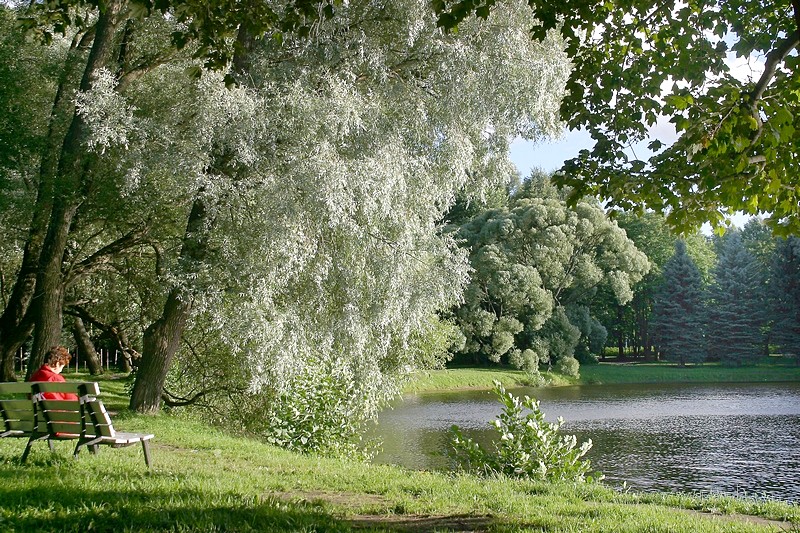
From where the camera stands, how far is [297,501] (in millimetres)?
6152

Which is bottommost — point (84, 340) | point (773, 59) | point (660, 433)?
point (660, 433)

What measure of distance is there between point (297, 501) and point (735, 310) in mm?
56897

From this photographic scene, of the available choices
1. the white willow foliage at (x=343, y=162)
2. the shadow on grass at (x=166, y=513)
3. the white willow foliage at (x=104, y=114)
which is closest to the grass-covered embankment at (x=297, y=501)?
the shadow on grass at (x=166, y=513)

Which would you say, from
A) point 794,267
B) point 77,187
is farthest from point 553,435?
point 794,267

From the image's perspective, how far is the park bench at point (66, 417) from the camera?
22.5 feet

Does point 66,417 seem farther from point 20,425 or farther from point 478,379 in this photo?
point 478,379

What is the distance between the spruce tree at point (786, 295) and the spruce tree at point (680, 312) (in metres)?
5.00

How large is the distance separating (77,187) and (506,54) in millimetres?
7487

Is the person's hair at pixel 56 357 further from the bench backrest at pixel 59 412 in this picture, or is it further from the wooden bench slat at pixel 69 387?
the wooden bench slat at pixel 69 387

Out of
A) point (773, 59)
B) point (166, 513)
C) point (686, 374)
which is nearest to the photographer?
point (166, 513)

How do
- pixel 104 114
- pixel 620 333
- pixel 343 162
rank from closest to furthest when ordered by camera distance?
pixel 104 114
pixel 343 162
pixel 620 333

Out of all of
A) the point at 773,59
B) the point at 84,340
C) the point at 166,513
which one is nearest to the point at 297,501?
the point at 166,513

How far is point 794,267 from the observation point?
2167 inches

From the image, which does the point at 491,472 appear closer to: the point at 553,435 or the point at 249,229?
the point at 553,435
